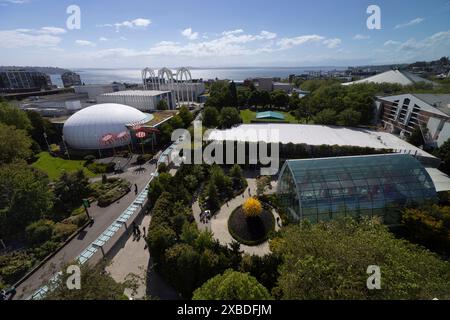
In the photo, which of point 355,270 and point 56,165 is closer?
point 355,270

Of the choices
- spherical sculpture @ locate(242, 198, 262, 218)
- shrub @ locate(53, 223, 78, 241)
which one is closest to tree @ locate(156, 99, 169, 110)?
shrub @ locate(53, 223, 78, 241)

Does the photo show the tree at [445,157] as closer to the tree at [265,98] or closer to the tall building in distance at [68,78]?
the tree at [265,98]

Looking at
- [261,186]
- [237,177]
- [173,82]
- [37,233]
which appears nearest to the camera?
[37,233]

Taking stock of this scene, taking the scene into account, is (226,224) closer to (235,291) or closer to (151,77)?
(235,291)

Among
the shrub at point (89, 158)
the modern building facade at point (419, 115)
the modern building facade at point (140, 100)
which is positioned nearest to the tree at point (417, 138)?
the modern building facade at point (419, 115)

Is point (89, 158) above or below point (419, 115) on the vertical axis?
below

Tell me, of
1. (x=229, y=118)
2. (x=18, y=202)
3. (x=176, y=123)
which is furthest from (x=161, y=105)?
(x=18, y=202)

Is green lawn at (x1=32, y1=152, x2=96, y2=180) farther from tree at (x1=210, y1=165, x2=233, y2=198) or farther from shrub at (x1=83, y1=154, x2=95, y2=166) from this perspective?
tree at (x1=210, y1=165, x2=233, y2=198)
